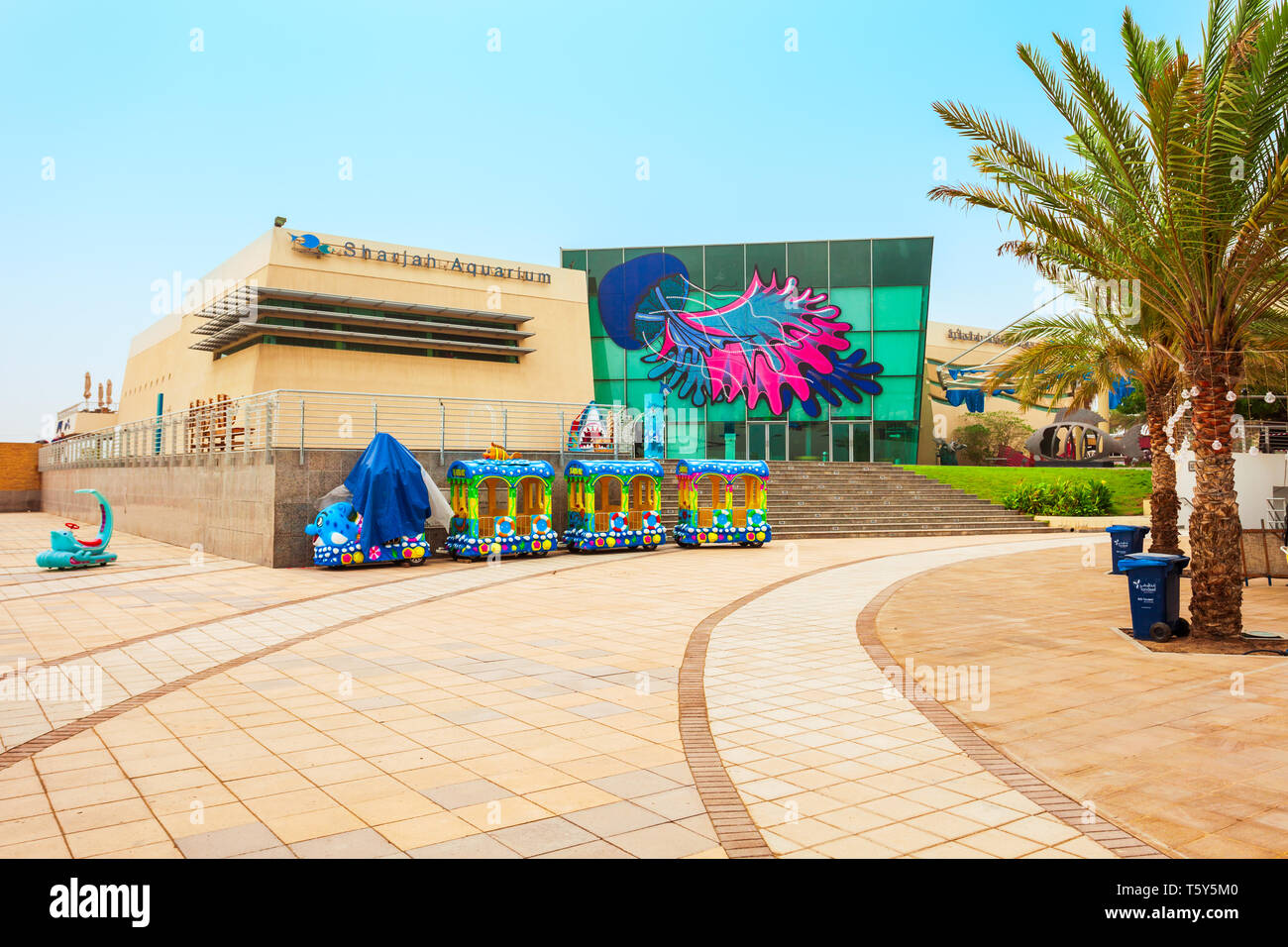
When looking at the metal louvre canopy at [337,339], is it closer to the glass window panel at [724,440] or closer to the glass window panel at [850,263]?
the glass window panel at [724,440]

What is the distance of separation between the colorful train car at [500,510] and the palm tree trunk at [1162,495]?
1091 cm

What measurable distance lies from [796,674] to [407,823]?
4.18 metres

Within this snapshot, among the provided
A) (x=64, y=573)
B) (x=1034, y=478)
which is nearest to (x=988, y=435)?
(x=1034, y=478)

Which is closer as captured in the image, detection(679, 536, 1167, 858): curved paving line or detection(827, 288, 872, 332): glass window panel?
detection(679, 536, 1167, 858): curved paving line

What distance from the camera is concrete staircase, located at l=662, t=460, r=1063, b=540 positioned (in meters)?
25.1

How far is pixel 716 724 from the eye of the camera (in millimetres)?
6176

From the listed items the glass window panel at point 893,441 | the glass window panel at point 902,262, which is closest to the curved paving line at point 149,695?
the glass window panel at point 893,441

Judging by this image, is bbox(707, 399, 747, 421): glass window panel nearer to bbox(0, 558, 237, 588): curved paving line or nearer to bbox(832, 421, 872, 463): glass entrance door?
bbox(832, 421, 872, 463): glass entrance door

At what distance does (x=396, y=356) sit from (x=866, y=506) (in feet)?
64.6

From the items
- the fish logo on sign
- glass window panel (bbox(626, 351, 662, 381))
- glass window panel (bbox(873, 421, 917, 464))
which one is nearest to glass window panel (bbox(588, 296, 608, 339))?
glass window panel (bbox(626, 351, 662, 381))

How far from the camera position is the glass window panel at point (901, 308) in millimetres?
38375

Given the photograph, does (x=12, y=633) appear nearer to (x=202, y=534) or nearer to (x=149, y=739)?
(x=149, y=739)

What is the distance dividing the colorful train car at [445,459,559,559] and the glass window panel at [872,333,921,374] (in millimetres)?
23950

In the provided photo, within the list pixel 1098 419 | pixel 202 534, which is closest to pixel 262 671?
pixel 202 534
